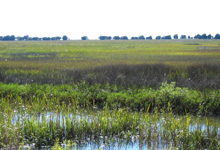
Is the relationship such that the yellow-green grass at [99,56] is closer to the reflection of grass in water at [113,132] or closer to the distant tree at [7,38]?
the reflection of grass in water at [113,132]

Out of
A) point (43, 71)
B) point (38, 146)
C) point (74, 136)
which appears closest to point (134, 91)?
point (74, 136)

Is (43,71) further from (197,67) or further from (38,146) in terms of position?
(38,146)

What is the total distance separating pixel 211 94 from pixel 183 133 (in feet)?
15.3

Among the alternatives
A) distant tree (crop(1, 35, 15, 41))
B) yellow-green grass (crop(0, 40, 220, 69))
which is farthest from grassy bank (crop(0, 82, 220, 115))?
distant tree (crop(1, 35, 15, 41))

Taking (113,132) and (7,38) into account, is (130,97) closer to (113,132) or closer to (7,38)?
(113,132)

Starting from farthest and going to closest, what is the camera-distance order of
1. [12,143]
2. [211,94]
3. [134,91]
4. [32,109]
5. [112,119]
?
[134,91], [211,94], [32,109], [112,119], [12,143]

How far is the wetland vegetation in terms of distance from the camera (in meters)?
7.24

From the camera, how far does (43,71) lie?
687 inches

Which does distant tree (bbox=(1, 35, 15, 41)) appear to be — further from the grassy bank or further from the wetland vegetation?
the grassy bank

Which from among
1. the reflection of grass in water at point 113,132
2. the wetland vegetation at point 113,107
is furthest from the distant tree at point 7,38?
the reflection of grass in water at point 113,132

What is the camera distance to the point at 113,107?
34.8 feet

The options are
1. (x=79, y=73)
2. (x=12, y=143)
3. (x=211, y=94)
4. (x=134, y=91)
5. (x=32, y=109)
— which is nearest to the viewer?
(x=12, y=143)

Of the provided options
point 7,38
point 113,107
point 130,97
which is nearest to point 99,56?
point 130,97

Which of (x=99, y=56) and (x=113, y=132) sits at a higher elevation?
(x=99, y=56)
